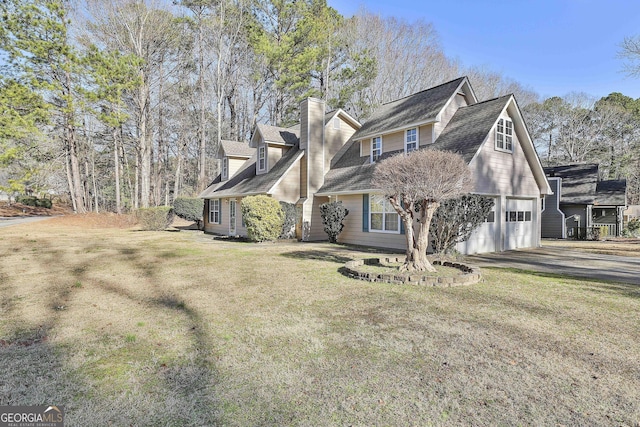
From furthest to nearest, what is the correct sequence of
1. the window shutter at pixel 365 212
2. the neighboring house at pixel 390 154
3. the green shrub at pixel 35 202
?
1. the green shrub at pixel 35 202
2. the window shutter at pixel 365 212
3. the neighboring house at pixel 390 154

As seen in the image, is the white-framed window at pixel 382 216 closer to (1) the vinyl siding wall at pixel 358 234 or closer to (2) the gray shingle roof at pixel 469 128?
(1) the vinyl siding wall at pixel 358 234

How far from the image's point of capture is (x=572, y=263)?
1023 centimetres

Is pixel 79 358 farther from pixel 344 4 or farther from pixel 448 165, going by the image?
pixel 344 4

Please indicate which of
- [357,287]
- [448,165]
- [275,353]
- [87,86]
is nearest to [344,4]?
[87,86]

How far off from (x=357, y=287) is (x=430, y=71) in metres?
27.5

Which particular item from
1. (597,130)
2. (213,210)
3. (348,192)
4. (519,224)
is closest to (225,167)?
(213,210)

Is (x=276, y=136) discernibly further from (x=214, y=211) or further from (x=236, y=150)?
(x=214, y=211)

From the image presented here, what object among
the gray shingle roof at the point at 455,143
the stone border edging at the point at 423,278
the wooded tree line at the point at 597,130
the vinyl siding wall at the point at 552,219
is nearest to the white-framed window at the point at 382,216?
the gray shingle roof at the point at 455,143

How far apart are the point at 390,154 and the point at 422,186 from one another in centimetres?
726

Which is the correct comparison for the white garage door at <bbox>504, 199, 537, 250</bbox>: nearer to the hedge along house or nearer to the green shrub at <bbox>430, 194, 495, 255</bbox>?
the green shrub at <bbox>430, 194, 495, 255</bbox>

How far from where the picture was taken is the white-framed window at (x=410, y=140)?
1385 cm

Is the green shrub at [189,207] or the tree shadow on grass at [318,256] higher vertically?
the green shrub at [189,207]

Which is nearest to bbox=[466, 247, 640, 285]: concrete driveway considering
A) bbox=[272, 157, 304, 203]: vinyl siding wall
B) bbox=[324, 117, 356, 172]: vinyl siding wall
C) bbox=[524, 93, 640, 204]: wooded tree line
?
bbox=[272, 157, 304, 203]: vinyl siding wall

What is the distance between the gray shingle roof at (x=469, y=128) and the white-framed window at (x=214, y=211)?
13.9 metres
